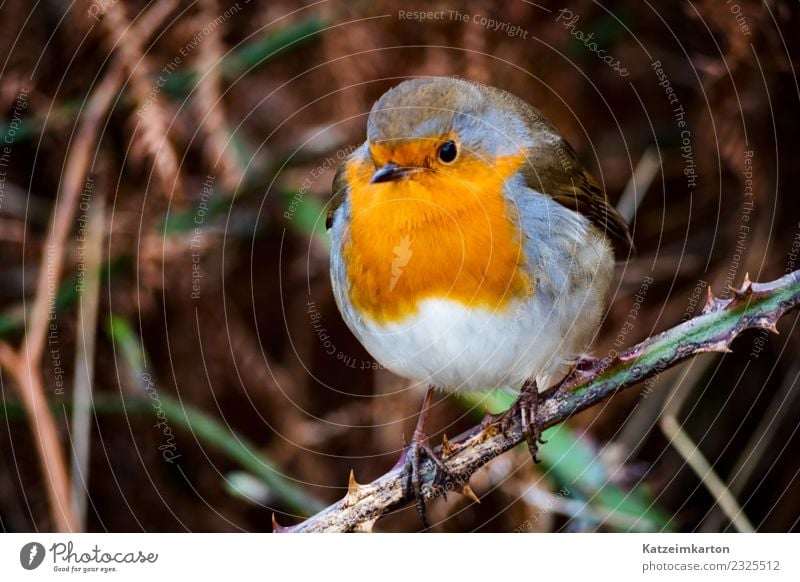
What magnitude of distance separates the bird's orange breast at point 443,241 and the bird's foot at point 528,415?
13 centimetres

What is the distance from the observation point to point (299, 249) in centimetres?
190

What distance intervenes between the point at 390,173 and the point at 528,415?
0.36 metres

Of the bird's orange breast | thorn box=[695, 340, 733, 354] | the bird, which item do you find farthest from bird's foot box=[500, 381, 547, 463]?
thorn box=[695, 340, 733, 354]

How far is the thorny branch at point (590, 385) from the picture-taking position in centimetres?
98

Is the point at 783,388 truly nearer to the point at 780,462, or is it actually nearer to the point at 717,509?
the point at 780,462

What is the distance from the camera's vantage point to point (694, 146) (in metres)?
1.75

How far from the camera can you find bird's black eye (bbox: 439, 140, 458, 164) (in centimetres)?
118

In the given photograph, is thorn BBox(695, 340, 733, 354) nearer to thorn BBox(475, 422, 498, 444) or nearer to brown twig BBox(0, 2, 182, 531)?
thorn BBox(475, 422, 498, 444)

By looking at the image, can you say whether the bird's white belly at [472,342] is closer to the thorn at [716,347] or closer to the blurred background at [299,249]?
the blurred background at [299,249]

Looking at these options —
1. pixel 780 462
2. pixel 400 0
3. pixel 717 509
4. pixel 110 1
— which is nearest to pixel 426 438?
pixel 717 509

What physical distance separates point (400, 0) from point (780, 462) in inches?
39.6
